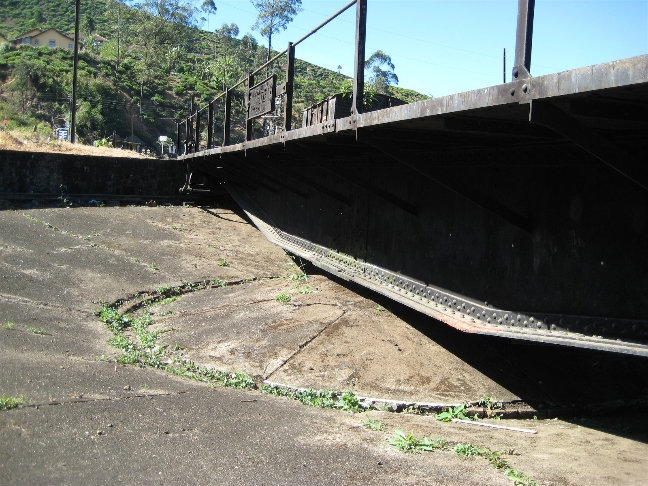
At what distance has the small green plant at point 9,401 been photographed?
3.95 m

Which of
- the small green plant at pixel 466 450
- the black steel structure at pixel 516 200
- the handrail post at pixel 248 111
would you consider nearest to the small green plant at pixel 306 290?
the black steel structure at pixel 516 200

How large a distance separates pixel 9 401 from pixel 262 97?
6.34 m

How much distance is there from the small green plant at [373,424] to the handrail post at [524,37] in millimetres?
2685

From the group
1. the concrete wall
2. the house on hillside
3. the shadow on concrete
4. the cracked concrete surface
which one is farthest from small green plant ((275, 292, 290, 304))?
the house on hillside

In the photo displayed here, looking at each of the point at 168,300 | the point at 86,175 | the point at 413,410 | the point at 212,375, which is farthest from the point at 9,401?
the point at 86,175

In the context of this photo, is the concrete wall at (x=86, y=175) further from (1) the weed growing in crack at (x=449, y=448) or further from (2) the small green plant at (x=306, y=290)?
(1) the weed growing in crack at (x=449, y=448)

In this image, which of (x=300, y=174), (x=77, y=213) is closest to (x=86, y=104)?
(x=77, y=213)

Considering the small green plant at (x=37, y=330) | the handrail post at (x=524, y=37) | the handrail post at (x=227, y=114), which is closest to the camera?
the handrail post at (x=524, y=37)

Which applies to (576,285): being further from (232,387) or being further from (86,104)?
(86,104)

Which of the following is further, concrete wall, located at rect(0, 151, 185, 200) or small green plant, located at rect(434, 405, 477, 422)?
concrete wall, located at rect(0, 151, 185, 200)

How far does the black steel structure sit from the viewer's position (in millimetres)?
3680

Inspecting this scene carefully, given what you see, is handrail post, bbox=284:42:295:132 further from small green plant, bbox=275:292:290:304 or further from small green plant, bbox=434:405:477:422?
small green plant, bbox=434:405:477:422

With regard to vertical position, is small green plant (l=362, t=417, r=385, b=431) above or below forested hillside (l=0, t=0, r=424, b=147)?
below

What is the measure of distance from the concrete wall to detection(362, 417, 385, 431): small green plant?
12.4 m
